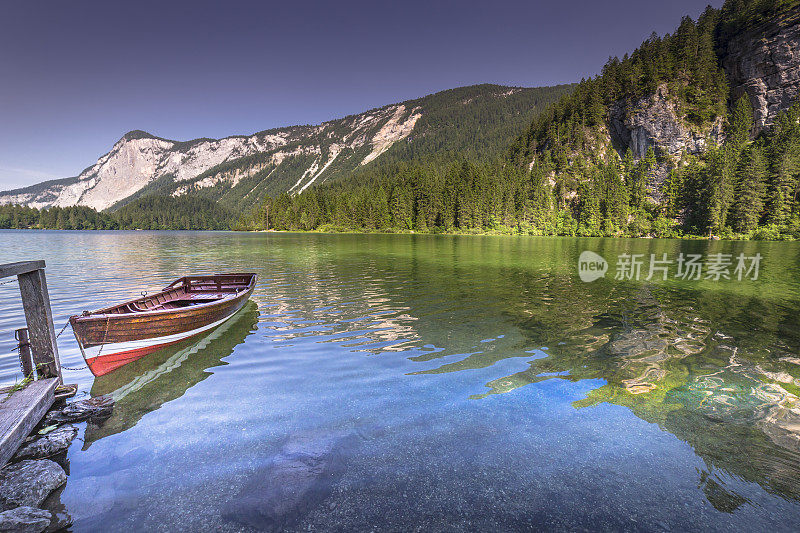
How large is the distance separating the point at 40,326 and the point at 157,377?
11.0ft

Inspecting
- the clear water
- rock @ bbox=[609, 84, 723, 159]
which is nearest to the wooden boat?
the clear water

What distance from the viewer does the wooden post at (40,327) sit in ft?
30.3

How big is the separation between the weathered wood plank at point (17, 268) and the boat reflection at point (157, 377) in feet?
13.0

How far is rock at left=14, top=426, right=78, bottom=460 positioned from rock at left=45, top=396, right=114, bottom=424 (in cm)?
66

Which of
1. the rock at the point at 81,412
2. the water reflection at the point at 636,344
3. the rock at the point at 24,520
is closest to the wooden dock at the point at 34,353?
the rock at the point at 81,412

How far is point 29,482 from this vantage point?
594cm

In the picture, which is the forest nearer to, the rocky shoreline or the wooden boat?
the wooden boat

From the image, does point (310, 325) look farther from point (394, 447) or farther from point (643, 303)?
point (643, 303)

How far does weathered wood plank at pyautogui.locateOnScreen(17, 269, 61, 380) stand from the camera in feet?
30.3

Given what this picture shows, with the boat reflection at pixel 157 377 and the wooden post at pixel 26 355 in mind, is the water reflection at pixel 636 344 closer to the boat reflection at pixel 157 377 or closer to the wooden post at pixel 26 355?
the boat reflection at pixel 157 377

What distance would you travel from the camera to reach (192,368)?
38.9ft

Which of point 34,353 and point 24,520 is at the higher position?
point 34,353

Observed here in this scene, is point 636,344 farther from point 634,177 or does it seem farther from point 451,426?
point 634,177

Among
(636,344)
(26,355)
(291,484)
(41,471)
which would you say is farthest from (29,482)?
(636,344)
